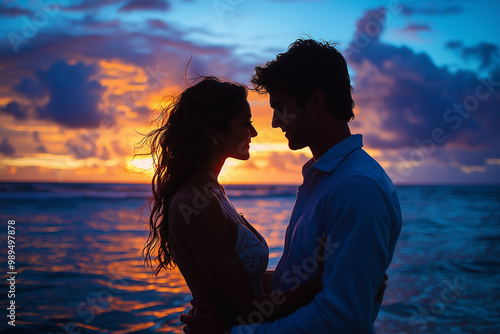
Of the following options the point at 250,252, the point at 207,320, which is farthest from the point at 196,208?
the point at 207,320

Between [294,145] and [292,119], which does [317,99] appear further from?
[294,145]

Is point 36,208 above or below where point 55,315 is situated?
below

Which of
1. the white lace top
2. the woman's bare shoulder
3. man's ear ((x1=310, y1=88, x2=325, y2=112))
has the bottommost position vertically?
the white lace top

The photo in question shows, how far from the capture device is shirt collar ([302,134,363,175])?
1.91 m

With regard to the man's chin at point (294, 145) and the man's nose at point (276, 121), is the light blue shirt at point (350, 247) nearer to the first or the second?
the man's chin at point (294, 145)

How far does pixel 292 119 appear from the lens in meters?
2.22

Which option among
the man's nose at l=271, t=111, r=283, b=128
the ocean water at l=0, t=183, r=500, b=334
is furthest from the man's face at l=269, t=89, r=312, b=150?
the ocean water at l=0, t=183, r=500, b=334

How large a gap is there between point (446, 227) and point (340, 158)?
55.0ft

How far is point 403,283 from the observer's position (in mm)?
7867

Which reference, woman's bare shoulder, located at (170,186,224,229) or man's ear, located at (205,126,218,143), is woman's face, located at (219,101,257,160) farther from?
woman's bare shoulder, located at (170,186,224,229)

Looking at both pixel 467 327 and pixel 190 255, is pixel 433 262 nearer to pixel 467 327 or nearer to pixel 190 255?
pixel 467 327

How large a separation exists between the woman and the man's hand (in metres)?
0.07

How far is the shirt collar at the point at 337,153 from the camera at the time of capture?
191cm

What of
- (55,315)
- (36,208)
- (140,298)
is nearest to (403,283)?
(140,298)
